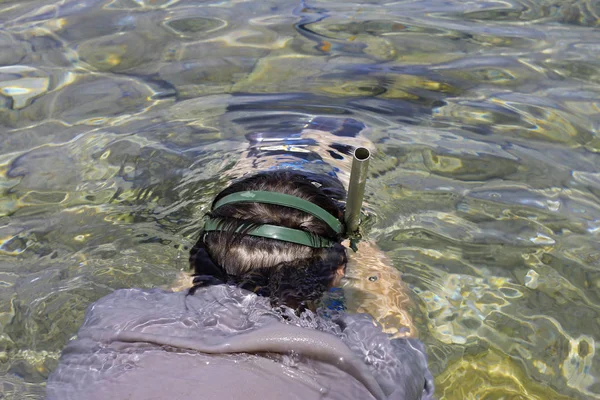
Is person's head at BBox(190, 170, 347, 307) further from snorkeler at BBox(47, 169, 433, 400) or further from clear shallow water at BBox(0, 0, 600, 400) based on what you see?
clear shallow water at BBox(0, 0, 600, 400)

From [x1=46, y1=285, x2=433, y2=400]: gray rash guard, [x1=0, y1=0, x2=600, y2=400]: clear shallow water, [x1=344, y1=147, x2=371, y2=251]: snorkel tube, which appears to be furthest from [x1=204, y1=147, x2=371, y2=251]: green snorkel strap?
[x1=0, y1=0, x2=600, y2=400]: clear shallow water

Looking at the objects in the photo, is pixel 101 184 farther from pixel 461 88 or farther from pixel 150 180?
pixel 461 88

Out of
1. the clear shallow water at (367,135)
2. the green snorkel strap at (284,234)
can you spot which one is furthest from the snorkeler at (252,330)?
the clear shallow water at (367,135)

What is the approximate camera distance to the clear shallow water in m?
2.36

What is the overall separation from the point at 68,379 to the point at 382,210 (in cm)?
168

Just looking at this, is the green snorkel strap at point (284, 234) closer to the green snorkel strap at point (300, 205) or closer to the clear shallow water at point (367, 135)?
the green snorkel strap at point (300, 205)

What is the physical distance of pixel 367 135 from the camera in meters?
3.40

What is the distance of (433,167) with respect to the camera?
320cm

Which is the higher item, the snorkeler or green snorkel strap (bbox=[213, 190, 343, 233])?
green snorkel strap (bbox=[213, 190, 343, 233])

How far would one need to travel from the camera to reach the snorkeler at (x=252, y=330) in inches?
60.3

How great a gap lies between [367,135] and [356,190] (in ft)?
4.87

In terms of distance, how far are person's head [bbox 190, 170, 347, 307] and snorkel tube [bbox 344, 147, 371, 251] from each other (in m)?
0.05

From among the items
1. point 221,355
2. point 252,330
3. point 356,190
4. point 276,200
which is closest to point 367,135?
point 356,190

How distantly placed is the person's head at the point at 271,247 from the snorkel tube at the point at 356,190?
0.05 metres
